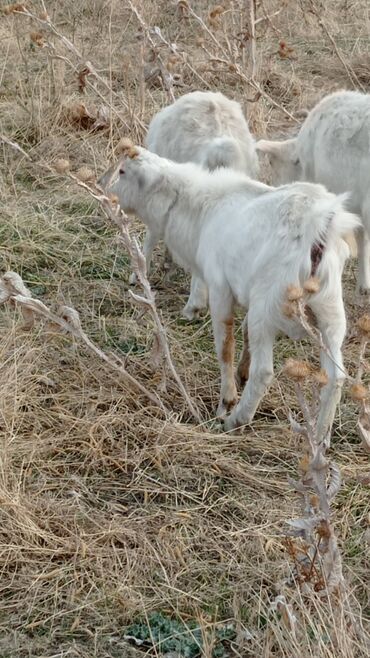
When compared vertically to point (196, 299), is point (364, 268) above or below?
above

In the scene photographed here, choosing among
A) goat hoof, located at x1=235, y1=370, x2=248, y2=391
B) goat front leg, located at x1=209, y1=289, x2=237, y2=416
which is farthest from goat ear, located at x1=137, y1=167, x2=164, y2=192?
goat hoof, located at x1=235, y1=370, x2=248, y2=391

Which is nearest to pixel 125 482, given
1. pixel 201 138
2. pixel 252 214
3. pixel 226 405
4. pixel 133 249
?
pixel 226 405

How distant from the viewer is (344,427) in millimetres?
5391

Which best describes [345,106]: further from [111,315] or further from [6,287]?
[6,287]

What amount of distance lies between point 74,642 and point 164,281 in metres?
3.61

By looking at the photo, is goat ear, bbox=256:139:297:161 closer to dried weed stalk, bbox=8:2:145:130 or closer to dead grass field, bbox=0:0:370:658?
dead grass field, bbox=0:0:370:658

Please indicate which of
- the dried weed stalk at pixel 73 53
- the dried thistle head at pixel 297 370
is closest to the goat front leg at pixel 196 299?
the dried weed stalk at pixel 73 53

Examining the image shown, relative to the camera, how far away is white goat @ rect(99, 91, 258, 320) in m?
6.45

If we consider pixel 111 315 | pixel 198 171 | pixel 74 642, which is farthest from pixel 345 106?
pixel 74 642

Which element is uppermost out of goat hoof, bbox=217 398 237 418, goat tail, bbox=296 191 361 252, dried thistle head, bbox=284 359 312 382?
dried thistle head, bbox=284 359 312 382

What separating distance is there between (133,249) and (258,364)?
0.87m

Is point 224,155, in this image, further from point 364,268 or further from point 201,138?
point 364,268

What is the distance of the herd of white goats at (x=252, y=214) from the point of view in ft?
15.0

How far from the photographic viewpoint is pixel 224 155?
643 cm
